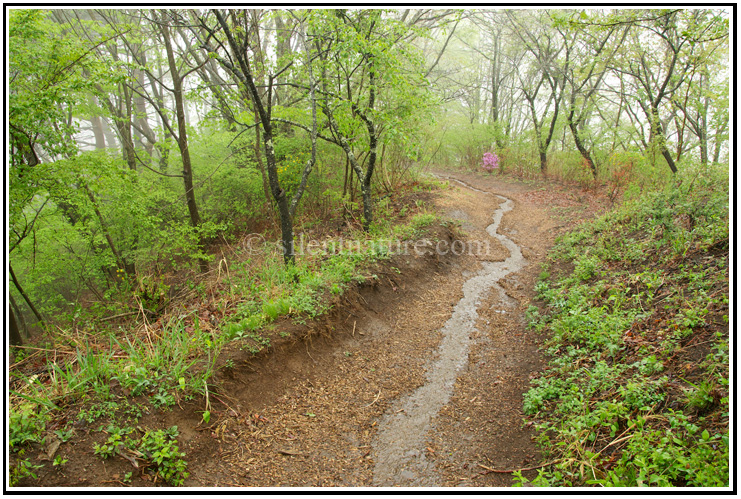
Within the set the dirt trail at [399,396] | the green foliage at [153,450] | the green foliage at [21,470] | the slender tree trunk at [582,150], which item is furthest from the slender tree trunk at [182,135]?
the slender tree trunk at [582,150]

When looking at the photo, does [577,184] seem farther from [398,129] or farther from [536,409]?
[536,409]

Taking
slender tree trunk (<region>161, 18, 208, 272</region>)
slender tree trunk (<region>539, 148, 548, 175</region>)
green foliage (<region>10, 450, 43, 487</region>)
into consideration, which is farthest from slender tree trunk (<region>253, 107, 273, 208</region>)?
slender tree trunk (<region>539, 148, 548, 175</region>)

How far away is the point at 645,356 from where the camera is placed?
381 cm

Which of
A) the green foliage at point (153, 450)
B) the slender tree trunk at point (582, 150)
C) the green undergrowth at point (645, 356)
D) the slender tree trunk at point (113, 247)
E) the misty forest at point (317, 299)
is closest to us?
the green undergrowth at point (645, 356)

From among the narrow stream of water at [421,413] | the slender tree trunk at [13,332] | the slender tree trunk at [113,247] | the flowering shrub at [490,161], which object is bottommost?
the narrow stream of water at [421,413]

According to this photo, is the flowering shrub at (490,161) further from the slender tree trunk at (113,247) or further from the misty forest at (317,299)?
the slender tree trunk at (113,247)

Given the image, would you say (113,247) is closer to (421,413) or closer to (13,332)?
(13,332)

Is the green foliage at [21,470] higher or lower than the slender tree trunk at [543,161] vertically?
lower

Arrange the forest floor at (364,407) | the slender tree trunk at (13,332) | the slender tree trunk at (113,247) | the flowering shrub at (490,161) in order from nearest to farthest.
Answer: the forest floor at (364,407) < the slender tree trunk at (13,332) < the slender tree trunk at (113,247) < the flowering shrub at (490,161)

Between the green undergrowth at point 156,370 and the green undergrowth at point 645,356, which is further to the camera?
the green undergrowth at point 156,370

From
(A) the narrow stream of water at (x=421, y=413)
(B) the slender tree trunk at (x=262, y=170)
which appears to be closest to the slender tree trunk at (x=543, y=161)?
(A) the narrow stream of water at (x=421, y=413)

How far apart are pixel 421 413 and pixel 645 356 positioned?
95.3 inches

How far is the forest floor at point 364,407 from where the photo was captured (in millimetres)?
3256

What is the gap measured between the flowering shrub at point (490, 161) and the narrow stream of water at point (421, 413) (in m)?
15.9
